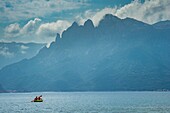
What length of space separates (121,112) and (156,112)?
16.2 m

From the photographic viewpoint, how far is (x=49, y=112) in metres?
184

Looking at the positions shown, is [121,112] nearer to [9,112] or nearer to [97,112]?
[97,112]

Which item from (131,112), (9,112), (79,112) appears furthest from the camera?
(9,112)

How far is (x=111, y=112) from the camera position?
172 meters

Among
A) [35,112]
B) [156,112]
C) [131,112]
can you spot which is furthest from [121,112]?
[35,112]

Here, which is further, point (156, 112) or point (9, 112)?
point (9, 112)

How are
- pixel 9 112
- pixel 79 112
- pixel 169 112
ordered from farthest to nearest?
pixel 9 112, pixel 79 112, pixel 169 112

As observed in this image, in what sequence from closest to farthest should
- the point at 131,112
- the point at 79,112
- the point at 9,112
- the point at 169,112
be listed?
the point at 169,112
the point at 131,112
the point at 79,112
the point at 9,112

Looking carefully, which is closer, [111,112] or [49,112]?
[111,112]

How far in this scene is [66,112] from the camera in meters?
182

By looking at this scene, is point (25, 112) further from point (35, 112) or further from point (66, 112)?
point (66, 112)

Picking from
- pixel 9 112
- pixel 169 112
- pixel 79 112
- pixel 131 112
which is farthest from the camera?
pixel 9 112

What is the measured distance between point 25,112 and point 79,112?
90.5 ft

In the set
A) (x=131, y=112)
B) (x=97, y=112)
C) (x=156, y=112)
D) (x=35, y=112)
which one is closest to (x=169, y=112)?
(x=156, y=112)
